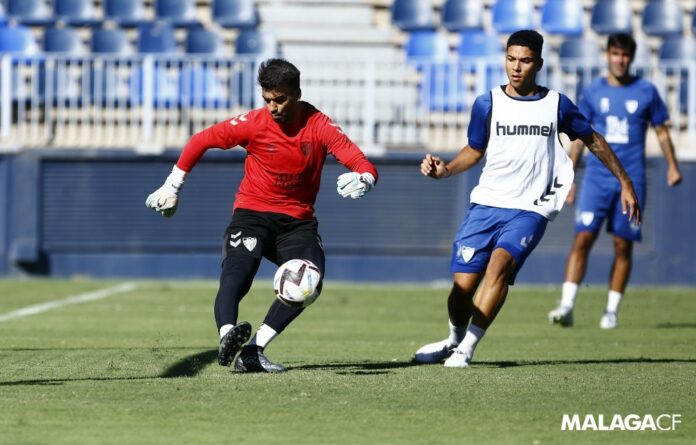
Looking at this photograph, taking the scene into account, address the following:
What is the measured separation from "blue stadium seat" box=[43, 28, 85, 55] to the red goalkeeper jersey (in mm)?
12569

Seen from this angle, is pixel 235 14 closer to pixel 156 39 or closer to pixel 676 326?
pixel 156 39

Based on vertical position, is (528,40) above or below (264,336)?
above

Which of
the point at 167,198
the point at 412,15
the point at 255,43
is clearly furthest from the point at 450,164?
the point at 412,15

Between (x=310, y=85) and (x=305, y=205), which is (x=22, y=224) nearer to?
(x=310, y=85)

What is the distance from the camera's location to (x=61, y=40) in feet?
68.1

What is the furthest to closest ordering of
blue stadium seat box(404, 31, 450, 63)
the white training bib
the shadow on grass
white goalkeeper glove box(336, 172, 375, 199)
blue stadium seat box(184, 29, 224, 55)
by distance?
blue stadium seat box(404, 31, 450, 63) < blue stadium seat box(184, 29, 224, 55) < the shadow on grass < the white training bib < white goalkeeper glove box(336, 172, 375, 199)

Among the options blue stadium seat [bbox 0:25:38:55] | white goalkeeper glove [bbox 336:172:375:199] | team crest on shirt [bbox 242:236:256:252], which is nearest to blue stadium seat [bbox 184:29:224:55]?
blue stadium seat [bbox 0:25:38:55]

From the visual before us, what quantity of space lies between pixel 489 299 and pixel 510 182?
77cm

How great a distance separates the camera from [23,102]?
60.4 feet

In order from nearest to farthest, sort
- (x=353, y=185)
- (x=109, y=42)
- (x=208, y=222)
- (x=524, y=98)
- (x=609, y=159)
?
1. (x=353, y=185)
2. (x=524, y=98)
3. (x=609, y=159)
4. (x=208, y=222)
5. (x=109, y=42)

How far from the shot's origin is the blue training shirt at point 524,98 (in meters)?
8.96

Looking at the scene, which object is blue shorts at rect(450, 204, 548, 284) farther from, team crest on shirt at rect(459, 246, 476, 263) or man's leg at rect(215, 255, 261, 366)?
man's leg at rect(215, 255, 261, 366)

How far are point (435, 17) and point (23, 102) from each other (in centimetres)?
690

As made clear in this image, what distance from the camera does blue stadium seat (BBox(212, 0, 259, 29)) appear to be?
70.1 feet
